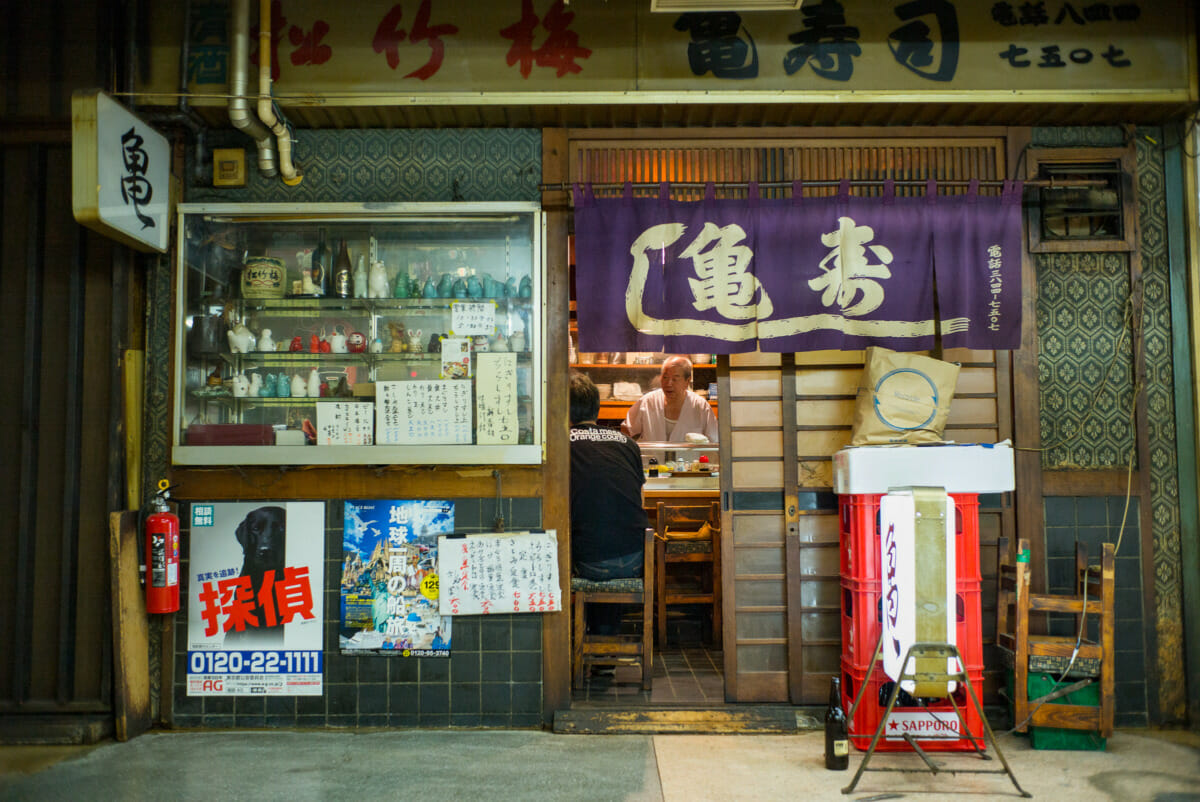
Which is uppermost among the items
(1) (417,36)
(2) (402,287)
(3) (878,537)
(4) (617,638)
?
(1) (417,36)

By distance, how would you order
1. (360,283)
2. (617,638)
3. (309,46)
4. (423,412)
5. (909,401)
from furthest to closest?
(617,638) → (360,283) → (423,412) → (309,46) → (909,401)

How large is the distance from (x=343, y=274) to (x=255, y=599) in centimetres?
229

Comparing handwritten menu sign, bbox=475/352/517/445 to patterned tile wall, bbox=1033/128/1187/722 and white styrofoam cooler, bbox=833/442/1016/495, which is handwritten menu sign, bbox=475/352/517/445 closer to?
white styrofoam cooler, bbox=833/442/1016/495

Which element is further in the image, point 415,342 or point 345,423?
point 415,342

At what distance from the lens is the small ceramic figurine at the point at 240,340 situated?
5.71 m

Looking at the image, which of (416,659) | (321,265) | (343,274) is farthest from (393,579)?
(321,265)

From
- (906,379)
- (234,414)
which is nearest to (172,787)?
(234,414)

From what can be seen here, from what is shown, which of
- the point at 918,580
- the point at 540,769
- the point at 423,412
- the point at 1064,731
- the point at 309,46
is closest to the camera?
the point at 918,580

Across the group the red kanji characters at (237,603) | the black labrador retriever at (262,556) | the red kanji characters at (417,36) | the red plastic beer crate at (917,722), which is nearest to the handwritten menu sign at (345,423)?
the black labrador retriever at (262,556)

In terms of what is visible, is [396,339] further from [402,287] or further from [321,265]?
[321,265]

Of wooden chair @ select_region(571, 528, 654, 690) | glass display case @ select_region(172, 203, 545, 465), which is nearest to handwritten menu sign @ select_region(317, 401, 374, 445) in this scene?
glass display case @ select_region(172, 203, 545, 465)

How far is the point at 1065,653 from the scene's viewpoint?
491 cm

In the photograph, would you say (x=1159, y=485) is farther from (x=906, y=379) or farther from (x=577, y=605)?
(x=577, y=605)

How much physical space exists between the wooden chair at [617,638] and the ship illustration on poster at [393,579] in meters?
0.97
